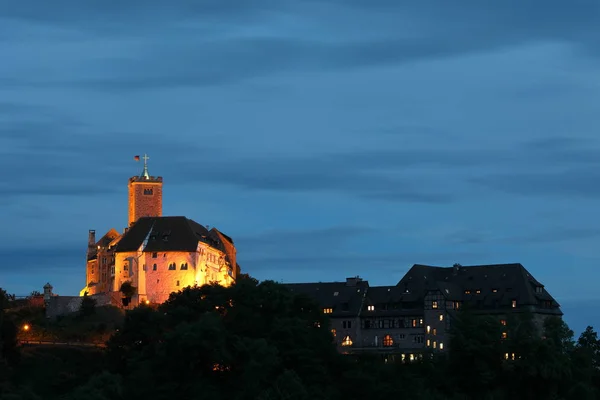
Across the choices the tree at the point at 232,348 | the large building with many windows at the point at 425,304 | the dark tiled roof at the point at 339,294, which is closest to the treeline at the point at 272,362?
the tree at the point at 232,348

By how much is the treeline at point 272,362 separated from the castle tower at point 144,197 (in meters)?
40.2

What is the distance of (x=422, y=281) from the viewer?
163000 millimetres

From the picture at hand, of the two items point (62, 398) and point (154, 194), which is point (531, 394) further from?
point (154, 194)

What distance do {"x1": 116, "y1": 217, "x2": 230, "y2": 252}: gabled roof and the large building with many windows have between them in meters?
19.4

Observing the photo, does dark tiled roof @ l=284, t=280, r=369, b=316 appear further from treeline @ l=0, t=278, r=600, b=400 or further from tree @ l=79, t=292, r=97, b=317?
tree @ l=79, t=292, r=97, b=317

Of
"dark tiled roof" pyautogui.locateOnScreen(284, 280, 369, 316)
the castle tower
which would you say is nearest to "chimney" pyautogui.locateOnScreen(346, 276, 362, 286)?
"dark tiled roof" pyautogui.locateOnScreen(284, 280, 369, 316)

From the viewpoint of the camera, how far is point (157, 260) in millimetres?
174875

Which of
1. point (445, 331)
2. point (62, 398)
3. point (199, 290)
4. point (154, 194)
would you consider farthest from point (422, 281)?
point (62, 398)

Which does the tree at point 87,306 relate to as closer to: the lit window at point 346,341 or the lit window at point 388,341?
the lit window at point 346,341

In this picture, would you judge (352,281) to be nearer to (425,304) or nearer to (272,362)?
(425,304)

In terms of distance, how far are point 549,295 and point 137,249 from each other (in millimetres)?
49807

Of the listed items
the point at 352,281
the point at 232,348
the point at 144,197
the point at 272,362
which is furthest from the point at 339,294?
the point at 272,362

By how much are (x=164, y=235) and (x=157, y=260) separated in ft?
12.5

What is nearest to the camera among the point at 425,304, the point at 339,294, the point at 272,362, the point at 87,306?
the point at 272,362
